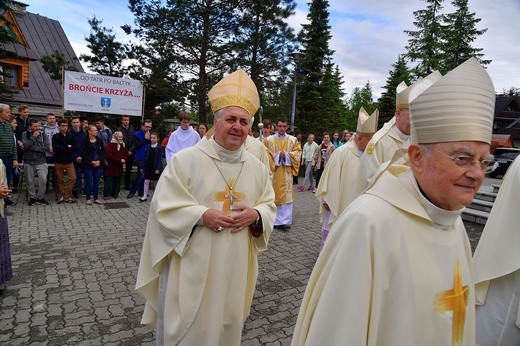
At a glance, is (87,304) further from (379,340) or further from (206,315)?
(379,340)

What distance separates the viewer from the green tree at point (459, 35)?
114 ft

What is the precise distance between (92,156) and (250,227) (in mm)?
8168

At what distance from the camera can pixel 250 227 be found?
2.93 meters

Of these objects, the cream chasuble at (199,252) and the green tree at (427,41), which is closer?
the cream chasuble at (199,252)

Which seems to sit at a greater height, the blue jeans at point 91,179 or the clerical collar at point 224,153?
the clerical collar at point 224,153

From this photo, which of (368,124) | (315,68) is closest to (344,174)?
(368,124)

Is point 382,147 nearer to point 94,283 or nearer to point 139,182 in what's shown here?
point 94,283

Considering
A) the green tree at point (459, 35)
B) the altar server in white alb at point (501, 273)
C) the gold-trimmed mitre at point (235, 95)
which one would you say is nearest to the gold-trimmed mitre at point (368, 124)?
the gold-trimmed mitre at point (235, 95)

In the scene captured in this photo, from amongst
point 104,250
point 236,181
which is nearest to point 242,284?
point 236,181

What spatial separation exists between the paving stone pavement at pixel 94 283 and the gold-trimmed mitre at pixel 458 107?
293 centimetres

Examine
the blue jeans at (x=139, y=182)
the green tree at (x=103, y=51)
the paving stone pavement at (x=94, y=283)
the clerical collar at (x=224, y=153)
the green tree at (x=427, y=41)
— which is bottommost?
the paving stone pavement at (x=94, y=283)

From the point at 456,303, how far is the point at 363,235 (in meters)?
0.52

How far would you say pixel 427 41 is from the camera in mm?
33312

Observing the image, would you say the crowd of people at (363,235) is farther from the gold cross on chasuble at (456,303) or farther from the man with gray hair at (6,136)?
the man with gray hair at (6,136)
